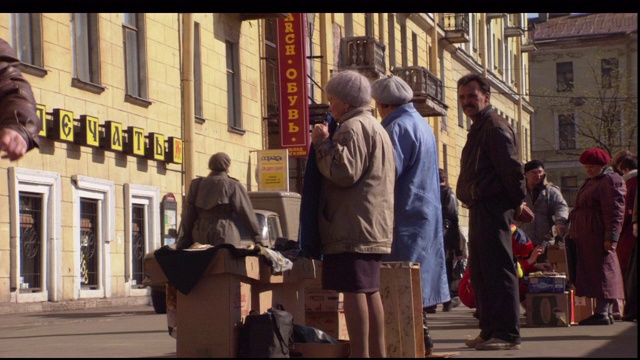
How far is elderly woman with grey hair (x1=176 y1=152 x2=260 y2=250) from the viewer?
44.8 ft

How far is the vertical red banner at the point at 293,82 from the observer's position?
1293 inches

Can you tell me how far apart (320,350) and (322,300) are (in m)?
0.97

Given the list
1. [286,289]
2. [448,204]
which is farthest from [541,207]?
[286,289]

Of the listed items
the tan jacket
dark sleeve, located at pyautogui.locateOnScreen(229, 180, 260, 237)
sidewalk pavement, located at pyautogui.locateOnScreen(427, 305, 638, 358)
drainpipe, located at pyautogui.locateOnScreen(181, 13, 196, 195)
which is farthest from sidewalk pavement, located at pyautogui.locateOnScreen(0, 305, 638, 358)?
drainpipe, located at pyautogui.locateOnScreen(181, 13, 196, 195)

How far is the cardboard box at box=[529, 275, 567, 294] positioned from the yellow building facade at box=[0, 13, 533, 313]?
31.5 ft

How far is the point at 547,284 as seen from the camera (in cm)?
1376

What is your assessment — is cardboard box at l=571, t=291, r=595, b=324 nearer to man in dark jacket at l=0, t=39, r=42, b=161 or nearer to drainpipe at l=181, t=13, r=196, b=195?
man in dark jacket at l=0, t=39, r=42, b=161

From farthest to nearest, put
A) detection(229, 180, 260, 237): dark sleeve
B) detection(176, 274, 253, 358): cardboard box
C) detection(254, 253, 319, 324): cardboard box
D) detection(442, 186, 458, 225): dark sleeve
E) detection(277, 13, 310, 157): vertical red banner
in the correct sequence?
detection(277, 13, 310, 157): vertical red banner
detection(442, 186, 458, 225): dark sleeve
detection(229, 180, 260, 237): dark sleeve
detection(254, 253, 319, 324): cardboard box
detection(176, 274, 253, 358): cardboard box

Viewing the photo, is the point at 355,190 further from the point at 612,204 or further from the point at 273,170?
the point at 273,170

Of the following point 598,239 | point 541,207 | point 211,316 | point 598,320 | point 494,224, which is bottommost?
point 598,320

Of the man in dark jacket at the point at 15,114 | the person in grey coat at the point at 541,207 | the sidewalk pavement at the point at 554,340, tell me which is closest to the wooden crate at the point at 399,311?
the sidewalk pavement at the point at 554,340

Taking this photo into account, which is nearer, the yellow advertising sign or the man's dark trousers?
the man's dark trousers
